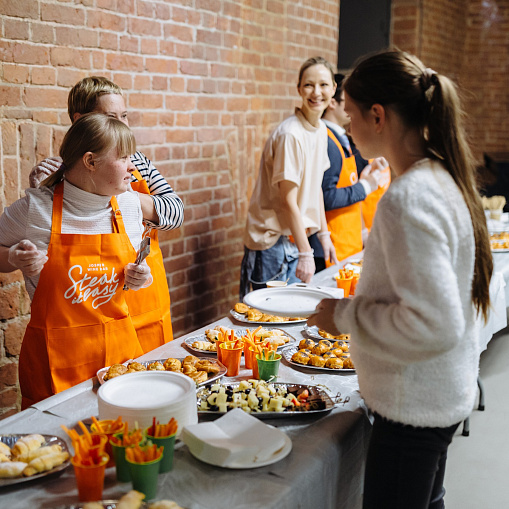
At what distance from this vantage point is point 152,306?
2781 mm

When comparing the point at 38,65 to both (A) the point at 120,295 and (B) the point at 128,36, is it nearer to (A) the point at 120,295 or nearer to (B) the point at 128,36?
(B) the point at 128,36

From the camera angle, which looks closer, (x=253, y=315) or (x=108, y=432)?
(x=108, y=432)

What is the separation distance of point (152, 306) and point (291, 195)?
1.20 meters

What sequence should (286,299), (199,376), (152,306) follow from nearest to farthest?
1. (199,376)
2. (286,299)
3. (152,306)

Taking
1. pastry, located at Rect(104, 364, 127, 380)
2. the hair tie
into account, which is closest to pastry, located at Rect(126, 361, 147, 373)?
pastry, located at Rect(104, 364, 127, 380)

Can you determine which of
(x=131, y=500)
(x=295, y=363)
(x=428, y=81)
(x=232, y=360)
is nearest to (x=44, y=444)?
(x=131, y=500)

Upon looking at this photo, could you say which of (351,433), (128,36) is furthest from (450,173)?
(128,36)

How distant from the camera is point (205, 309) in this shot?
4.72 m

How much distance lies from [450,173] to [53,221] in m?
1.39

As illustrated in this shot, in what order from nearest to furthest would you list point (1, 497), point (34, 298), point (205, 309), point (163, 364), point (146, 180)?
point (1, 497) → point (163, 364) → point (34, 298) → point (146, 180) → point (205, 309)

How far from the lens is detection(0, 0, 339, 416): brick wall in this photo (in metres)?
3.14

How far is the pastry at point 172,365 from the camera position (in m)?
2.08

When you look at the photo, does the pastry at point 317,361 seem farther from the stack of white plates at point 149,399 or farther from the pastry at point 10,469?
the pastry at point 10,469

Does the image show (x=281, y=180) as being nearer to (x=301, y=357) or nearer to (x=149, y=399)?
(x=301, y=357)
